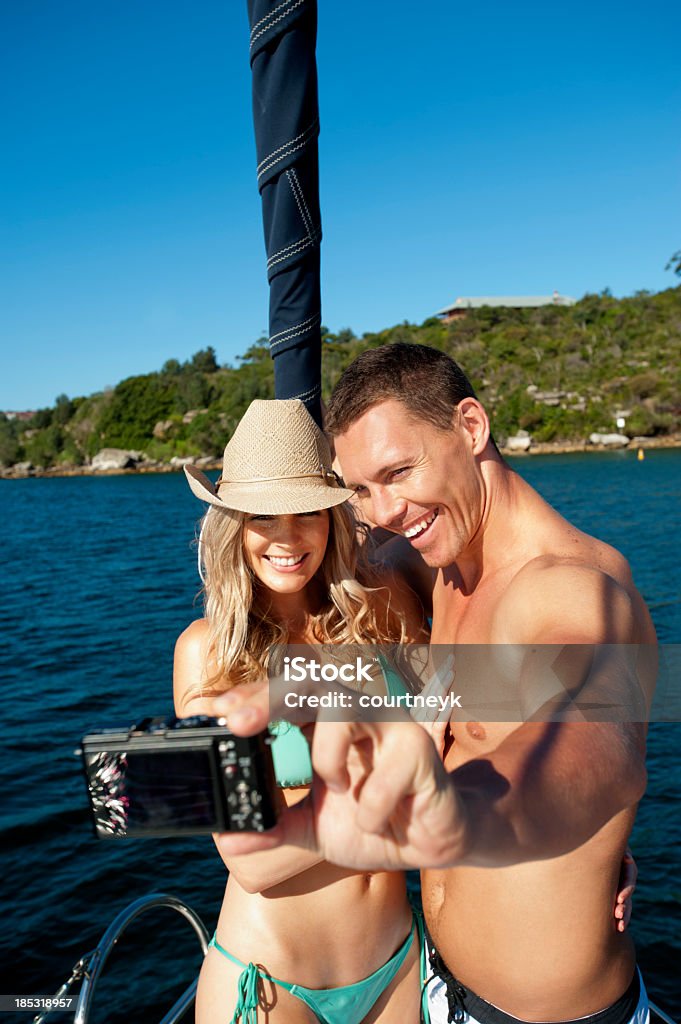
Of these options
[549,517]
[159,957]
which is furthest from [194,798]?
[159,957]

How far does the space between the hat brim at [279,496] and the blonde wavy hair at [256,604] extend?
7cm

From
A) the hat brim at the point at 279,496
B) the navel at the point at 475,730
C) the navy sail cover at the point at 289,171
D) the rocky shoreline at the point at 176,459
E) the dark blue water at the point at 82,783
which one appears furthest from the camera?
the rocky shoreline at the point at 176,459

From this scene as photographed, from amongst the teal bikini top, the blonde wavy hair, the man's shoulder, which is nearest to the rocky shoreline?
the blonde wavy hair

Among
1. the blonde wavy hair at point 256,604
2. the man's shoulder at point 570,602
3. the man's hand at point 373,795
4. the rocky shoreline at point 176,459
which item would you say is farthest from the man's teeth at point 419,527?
the rocky shoreline at point 176,459

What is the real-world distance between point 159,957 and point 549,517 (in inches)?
252

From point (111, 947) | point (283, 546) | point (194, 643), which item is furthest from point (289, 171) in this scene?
point (111, 947)

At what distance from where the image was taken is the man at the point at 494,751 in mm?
1062

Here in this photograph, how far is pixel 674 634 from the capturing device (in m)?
16.9

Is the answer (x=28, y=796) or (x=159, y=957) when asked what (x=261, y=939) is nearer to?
(x=159, y=957)

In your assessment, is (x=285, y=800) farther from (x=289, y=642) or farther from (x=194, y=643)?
(x=289, y=642)

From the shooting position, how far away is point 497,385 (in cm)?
9662

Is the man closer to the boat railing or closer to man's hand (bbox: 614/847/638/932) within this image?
man's hand (bbox: 614/847/638/932)

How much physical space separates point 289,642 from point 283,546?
41cm

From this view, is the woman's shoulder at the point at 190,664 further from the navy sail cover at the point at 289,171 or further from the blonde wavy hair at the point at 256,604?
the navy sail cover at the point at 289,171
